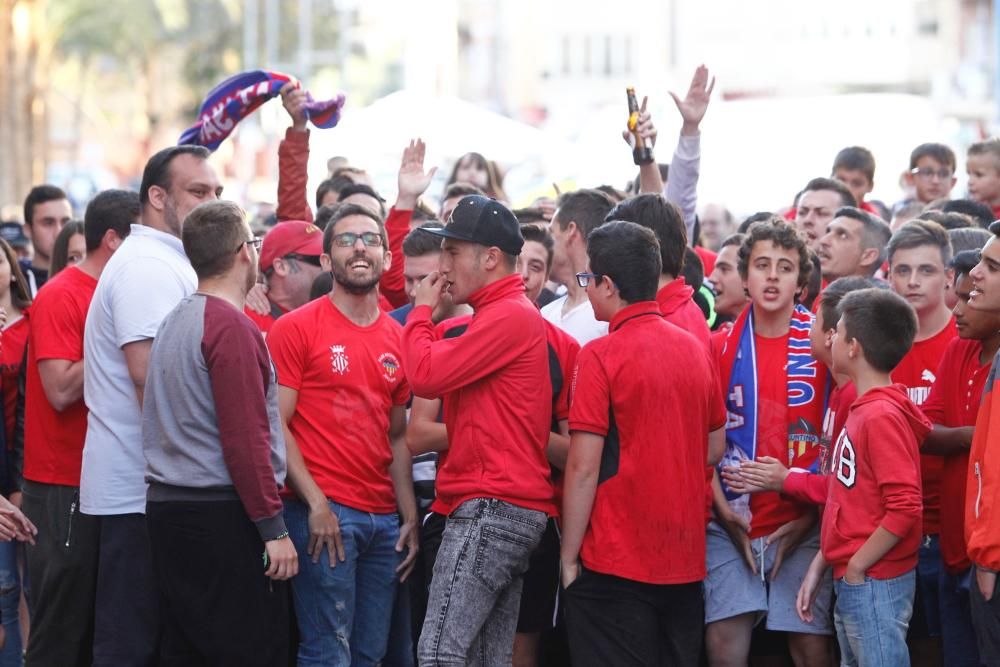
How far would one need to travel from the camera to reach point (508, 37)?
316 ft

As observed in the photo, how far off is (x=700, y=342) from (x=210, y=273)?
200 centimetres

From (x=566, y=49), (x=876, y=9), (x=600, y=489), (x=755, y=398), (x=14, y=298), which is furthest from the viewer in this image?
(x=566, y=49)

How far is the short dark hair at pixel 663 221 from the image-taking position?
238 inches

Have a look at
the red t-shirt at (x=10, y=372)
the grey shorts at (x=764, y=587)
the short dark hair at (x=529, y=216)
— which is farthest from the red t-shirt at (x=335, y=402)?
the short dark hair at (x=529, y=216)

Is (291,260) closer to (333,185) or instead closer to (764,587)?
(333,185)

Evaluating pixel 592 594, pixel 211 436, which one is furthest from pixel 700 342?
pixel 211 436

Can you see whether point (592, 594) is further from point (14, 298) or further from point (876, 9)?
point (876, 9)

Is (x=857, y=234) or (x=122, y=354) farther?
(x=857, y=234)

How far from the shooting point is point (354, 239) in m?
6.46

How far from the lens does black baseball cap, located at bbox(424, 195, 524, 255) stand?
5.73 meters

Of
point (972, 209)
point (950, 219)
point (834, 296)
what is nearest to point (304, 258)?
point (834, 296)

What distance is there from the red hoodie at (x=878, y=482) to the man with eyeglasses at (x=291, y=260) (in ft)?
9.98

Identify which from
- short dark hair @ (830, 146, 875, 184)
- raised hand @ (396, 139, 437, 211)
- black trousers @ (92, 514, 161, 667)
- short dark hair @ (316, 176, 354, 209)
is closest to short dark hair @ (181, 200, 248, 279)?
black trousers @ (92, 514, 161, 667)

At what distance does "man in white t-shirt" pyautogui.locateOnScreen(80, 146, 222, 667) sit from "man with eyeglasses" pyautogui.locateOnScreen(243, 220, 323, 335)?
1.23 meters
